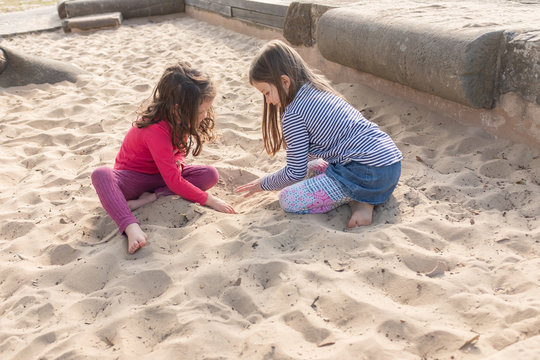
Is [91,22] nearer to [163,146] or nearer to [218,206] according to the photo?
[163,146]

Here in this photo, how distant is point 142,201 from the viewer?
2996mm

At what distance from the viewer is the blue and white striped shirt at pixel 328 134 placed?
8.94 feet

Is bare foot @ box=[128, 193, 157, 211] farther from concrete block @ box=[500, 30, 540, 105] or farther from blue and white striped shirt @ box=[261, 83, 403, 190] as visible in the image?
concrete block @ box=[500, 30, 540, 105]

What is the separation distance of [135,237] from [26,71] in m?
3.76

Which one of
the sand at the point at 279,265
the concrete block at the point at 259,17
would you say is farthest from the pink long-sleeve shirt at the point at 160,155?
the concrete block at the point at 259,17

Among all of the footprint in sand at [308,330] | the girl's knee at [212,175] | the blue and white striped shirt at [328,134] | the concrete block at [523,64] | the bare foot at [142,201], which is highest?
the concrete block at [523,64]

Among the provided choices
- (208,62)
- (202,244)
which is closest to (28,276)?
(202,244)

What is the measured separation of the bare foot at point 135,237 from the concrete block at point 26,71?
3458 mm

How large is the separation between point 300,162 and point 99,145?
5.95 feet

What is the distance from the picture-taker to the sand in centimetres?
189

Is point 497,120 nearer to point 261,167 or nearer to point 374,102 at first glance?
point 374,102

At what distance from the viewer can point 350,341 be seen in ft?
5.99

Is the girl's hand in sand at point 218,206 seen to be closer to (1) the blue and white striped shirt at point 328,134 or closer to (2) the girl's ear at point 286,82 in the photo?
(1) the blue and white striped shirt at point 328,134

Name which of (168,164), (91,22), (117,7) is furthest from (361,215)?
(117,7)
